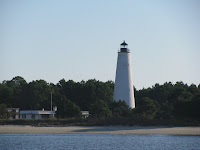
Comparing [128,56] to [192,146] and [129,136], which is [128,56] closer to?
[129,136]

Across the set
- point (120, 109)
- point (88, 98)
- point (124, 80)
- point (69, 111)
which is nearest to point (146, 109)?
point (120, 109)

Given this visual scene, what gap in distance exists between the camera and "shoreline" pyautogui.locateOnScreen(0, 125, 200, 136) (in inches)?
2016

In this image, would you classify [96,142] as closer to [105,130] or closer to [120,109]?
[105,130]

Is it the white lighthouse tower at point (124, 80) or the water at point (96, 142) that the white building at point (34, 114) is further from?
the water at point (96, 142)

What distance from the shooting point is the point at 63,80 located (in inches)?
3777

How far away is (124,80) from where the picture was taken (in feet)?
223

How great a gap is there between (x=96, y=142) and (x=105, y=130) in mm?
8069

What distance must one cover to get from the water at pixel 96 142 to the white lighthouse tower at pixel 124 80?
49.4 ft

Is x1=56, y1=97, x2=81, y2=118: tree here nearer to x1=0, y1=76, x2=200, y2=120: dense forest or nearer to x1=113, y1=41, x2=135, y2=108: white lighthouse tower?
x1=0, y1=76, x2=200, y2=120: dense forest


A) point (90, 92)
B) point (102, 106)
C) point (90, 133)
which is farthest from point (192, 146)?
point (90, 92)

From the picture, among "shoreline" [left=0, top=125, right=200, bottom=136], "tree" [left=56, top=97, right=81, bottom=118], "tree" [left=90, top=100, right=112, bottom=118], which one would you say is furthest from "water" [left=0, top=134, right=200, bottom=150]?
"tree" [left=56, top=97, right=81, bottom=118]

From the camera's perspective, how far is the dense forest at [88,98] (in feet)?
214

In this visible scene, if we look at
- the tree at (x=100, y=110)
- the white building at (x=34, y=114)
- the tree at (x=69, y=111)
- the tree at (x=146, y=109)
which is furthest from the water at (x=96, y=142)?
the white building at (x=34, y=114)

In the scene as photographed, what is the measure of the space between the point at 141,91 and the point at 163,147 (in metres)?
48.2
